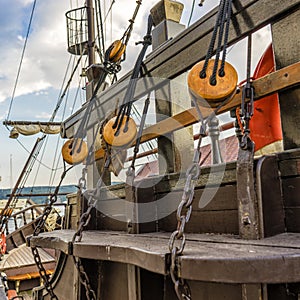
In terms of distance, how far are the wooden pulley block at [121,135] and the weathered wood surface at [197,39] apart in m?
0.29

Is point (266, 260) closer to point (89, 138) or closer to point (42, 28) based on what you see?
point (89, 138)

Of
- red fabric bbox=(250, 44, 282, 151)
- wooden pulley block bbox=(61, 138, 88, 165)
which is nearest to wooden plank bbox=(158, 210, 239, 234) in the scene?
red fabric bbox=(250, 44, 282, 151)

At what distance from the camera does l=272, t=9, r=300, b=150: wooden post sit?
46.6 inches

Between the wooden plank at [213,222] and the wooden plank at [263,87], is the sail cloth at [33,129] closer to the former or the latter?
the wooden plank at [263,87]

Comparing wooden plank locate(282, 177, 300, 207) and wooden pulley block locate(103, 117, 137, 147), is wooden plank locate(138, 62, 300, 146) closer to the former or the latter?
wooden pulley block locate(103, 117, 137, 147)

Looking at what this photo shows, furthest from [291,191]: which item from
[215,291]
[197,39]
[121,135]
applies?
[121,135]

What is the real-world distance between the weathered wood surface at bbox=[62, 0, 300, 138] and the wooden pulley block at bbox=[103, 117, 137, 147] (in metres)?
0.29

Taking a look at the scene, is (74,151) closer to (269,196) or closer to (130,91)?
(130,91)

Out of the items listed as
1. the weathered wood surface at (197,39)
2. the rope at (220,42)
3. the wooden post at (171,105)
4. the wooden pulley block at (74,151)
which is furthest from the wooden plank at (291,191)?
the wooden pulley block at (74,151)

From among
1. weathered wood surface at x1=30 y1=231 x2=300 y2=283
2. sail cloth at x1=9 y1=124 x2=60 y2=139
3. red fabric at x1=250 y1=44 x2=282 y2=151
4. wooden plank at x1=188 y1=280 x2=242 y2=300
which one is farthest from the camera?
sail cloth at x1=9 y1=124 x2=60 y2=139

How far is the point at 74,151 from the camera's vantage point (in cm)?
229

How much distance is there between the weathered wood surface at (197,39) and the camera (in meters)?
1.25

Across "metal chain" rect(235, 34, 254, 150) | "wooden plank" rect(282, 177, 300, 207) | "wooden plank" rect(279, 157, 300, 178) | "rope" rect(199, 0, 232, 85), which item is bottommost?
"wooden plank" rect(282, 177, 300, 207)

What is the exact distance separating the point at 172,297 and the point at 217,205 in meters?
0.37
